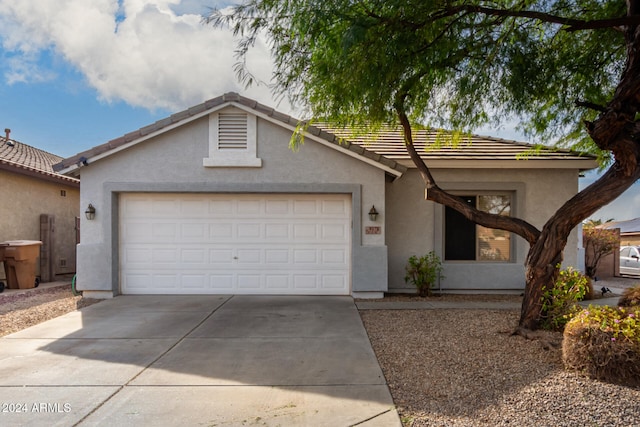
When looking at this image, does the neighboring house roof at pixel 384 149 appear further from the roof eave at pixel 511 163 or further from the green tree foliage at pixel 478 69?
the green tree foliage at pixel 478 69

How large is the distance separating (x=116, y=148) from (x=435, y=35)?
7159 mm

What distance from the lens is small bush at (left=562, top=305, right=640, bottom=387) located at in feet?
12.6

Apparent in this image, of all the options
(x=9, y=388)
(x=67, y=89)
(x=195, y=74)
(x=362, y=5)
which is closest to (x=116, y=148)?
(x=195, y=74)

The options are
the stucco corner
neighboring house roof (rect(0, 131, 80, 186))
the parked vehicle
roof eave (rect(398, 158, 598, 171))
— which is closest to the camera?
the stucco corner

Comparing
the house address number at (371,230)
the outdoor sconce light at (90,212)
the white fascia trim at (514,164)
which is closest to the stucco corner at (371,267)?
the house address number at (371,230)

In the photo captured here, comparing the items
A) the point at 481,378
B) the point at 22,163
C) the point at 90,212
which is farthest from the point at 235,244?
the point at 22,163

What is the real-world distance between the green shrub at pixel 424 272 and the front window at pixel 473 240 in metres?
0.55

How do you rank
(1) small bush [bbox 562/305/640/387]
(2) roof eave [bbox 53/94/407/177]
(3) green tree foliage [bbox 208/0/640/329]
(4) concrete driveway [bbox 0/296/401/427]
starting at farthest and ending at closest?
(2) roof eave [bbox 53/94/407/177], (3) green tree foliage [bbox 208/0/640/329], (1) small bush [bbox 562/305/640/387], (4) concrete driveway [bbox 0/296/401/427]

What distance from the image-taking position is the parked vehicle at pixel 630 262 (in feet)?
47.7

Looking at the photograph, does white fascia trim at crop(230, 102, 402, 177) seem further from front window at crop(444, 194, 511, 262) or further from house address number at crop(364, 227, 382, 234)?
front window at crop(444, 194, 511, 262)

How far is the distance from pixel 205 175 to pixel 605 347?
7.83 metres

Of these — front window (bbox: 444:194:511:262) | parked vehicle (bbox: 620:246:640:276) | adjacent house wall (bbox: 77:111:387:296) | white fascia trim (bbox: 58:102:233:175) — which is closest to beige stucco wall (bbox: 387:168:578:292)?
front window (bbox: 444:194:511:262)

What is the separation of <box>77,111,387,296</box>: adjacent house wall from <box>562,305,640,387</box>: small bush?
4.74 metres

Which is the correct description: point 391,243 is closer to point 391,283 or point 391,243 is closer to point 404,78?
point 391,283
